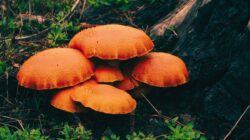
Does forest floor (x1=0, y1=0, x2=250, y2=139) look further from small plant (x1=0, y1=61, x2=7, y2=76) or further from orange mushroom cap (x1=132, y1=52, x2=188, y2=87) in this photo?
orange mushroom cap (x1=132, y1=52, x2=188, y2=87)

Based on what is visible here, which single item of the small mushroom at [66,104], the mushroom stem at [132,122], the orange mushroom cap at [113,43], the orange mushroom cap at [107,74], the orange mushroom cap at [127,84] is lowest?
the mushroom stem at [132,122]

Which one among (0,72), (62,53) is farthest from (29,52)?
(62,53)

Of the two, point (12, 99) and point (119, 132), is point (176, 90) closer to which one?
point (119, 132)

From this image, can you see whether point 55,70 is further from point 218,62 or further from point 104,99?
point 218,62

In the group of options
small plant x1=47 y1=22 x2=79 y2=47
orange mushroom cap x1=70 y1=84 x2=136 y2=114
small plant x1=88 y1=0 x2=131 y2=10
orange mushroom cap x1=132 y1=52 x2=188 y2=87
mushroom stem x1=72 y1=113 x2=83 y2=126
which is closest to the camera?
orange mushroom cap x1=70 y1=84 x2=136 y2=114

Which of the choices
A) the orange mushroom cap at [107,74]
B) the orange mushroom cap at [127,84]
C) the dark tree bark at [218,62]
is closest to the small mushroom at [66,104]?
the orange mushroom cap at [107,74]


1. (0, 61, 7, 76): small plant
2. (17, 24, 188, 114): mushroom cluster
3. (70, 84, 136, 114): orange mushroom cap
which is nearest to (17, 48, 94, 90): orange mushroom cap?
(17, 24, 188, 114): mushroom cluster

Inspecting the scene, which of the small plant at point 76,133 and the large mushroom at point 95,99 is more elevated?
the large mushroom at point 95,99

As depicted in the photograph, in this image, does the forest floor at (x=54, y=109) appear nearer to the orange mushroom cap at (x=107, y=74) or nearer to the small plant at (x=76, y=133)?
the small plant at (x=76, y=133)
